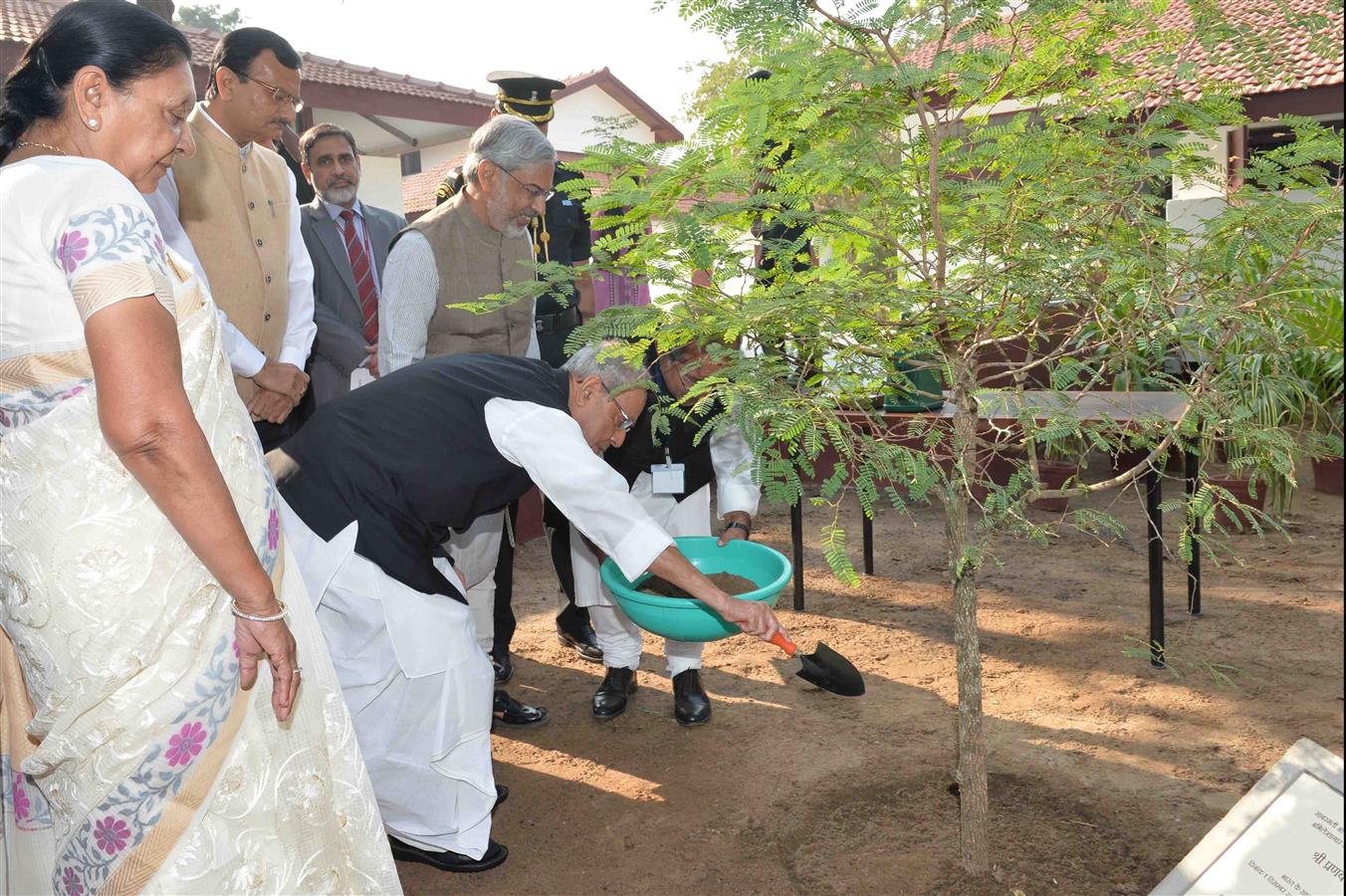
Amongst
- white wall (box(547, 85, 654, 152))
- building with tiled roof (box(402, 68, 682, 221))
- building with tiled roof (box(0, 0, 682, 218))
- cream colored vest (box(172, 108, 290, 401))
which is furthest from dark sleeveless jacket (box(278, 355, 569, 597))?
white wall (box(547, 85, 654, 152))

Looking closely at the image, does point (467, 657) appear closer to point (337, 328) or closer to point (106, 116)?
point (106, 116)

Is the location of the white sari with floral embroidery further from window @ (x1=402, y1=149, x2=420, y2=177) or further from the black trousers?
window @ (x1=402, y1=149, x2=420, y2=177)

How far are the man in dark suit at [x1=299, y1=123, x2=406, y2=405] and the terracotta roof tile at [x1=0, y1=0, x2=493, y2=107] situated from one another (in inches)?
254

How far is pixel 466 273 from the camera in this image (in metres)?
3.84

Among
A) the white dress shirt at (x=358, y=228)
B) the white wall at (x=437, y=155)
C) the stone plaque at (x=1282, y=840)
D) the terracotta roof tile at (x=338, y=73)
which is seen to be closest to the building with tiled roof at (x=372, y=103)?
the terracotta roof tile at (x=338, y=73)

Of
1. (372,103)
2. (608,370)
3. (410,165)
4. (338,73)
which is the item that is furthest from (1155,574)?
(410,165)

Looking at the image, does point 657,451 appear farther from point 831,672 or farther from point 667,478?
point 831,672

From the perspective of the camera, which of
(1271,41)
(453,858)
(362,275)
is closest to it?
(1271,41)

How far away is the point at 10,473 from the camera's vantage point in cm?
179

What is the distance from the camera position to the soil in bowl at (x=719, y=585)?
343 cm

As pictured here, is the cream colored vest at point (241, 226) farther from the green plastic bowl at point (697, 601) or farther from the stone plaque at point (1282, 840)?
the stone plaque at point (1282, 840)

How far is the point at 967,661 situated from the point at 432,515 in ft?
4.72

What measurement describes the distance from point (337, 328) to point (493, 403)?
200 centimetres

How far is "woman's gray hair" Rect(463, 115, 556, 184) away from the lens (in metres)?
3.62
